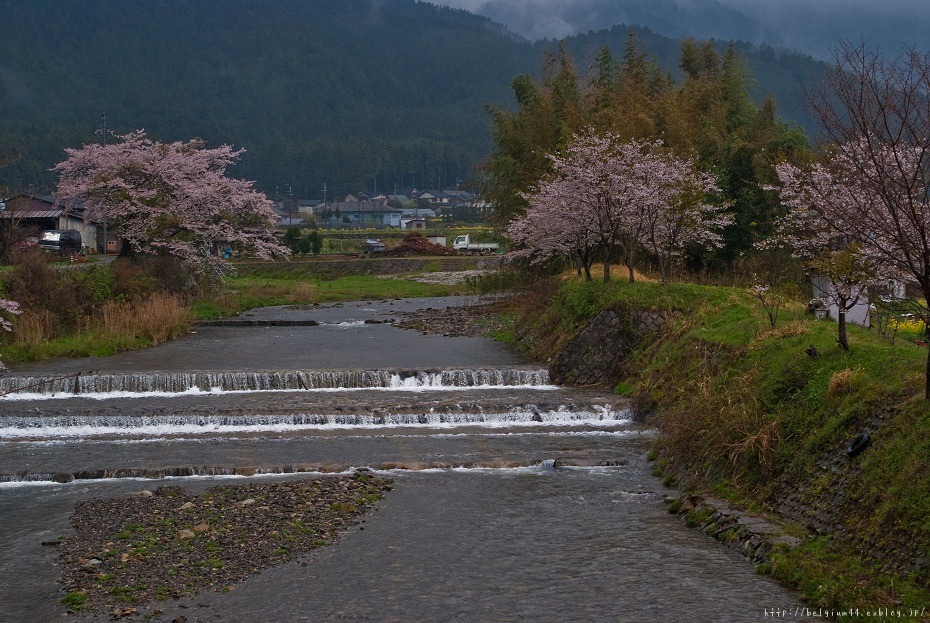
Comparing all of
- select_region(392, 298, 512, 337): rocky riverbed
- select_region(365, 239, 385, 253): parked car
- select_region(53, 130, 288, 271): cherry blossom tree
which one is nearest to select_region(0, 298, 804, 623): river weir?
select_region(392, 298, 512, 337): rocky riverbed

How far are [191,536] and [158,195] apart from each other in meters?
32.3

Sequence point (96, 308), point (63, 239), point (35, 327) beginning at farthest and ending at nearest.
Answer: point (63, 239)
point (96, 308)
point (35, 327)

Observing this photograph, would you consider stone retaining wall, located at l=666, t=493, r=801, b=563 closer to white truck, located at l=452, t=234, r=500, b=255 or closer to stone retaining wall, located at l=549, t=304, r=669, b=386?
stone retaining wall, located at l=549, t=304, r=669, b=386

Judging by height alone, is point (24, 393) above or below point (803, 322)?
below

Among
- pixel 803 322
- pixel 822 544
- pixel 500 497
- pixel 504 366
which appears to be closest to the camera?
pixel 822 544

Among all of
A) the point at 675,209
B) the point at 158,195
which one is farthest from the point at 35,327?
the point at 675,209

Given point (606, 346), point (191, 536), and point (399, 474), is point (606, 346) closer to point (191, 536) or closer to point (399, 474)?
point (399, 474)

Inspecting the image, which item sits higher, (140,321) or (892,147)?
(892,147)

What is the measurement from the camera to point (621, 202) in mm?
30422

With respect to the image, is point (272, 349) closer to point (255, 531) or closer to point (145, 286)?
point (145, 286)

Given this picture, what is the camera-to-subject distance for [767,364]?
675 inches

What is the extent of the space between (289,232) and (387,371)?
58.2 m

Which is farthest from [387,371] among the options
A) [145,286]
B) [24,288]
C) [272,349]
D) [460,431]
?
[145,286]

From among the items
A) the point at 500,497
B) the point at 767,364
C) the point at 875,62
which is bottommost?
the point at 500,497
